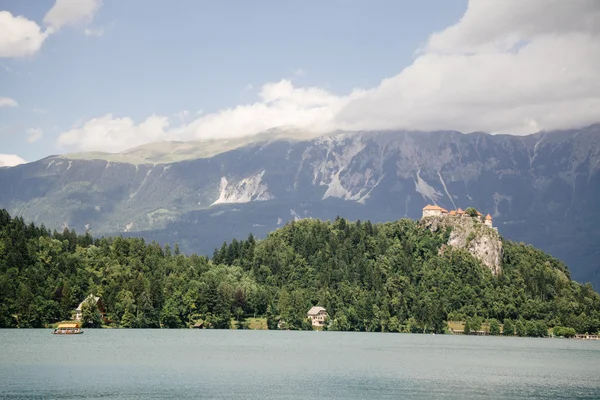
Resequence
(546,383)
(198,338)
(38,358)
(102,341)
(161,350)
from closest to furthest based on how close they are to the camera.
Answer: (546,383) < (38,358) < (161,350) < (102,341) < (198,338)

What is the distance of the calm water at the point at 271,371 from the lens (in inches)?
4045

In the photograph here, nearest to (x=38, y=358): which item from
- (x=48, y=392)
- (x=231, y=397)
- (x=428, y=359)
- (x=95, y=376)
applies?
(x=95, y=376)

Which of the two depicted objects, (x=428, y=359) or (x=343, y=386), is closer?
(x=343, y=386)

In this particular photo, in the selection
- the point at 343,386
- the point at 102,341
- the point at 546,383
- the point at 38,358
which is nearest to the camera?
the point at 343,386

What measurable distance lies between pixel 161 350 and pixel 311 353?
2757cm

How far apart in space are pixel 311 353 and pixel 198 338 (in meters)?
43.6

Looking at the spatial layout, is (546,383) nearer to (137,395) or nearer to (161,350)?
(137,395)

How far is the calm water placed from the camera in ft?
337

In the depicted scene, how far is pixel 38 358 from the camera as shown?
132125 mm

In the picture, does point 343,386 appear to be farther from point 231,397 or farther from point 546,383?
point 546,383

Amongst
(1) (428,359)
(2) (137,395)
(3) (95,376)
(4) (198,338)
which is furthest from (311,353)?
(2) (137,395)

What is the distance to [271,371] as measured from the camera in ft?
411

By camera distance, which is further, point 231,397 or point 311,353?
point 311,353

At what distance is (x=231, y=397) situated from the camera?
321 feet
